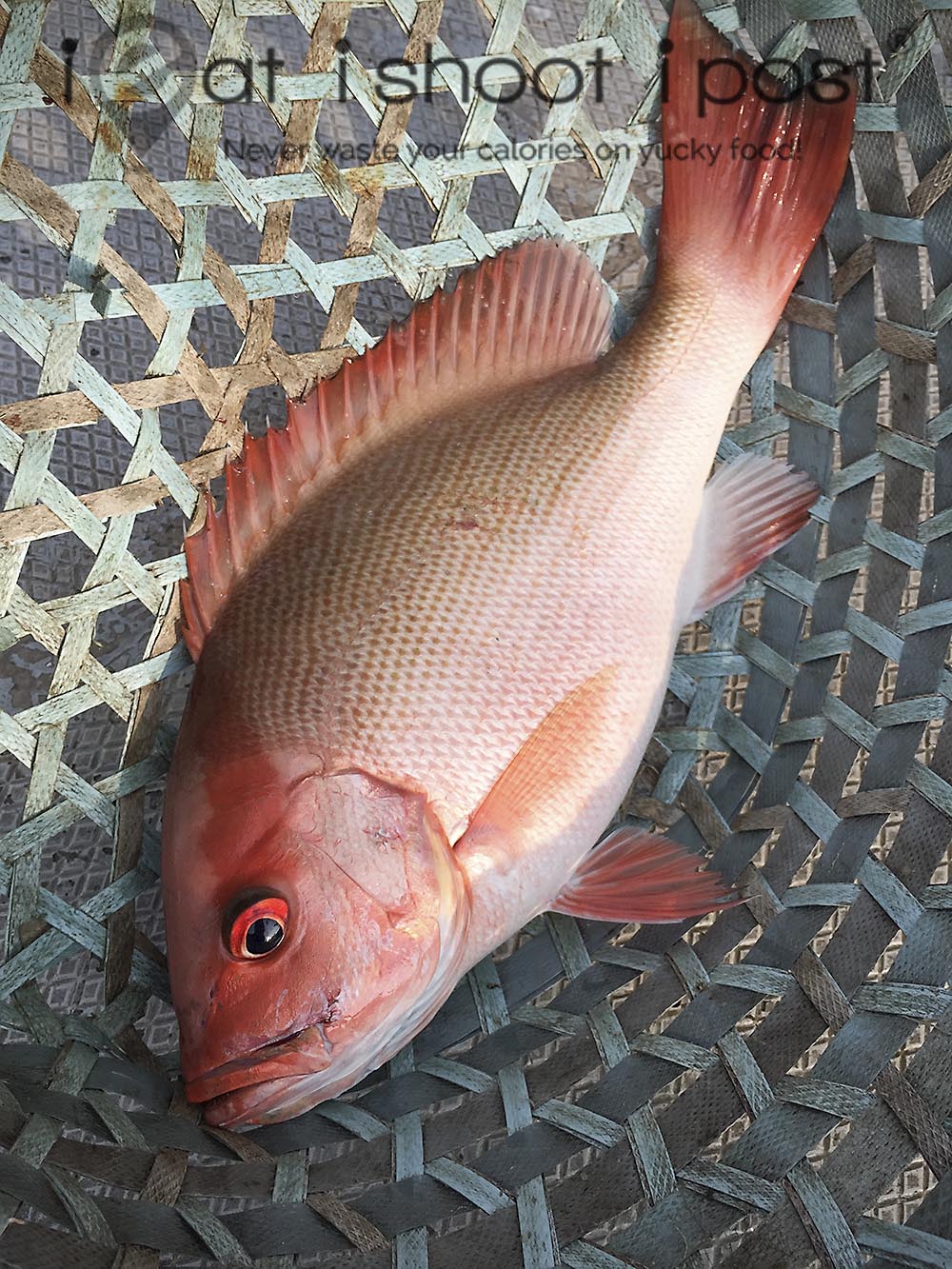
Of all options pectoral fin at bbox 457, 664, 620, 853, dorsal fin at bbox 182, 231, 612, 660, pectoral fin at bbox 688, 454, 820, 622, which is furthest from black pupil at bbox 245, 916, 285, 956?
pectoral fin at bbox 688, 454, 820, 622

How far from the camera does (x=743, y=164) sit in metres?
1.27

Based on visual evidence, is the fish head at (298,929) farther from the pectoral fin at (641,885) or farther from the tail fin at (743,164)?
the tail fin at (743,164)

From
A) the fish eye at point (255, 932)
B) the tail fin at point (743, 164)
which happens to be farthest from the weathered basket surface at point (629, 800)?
the fish eye at point (255, 932)

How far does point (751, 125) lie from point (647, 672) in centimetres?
69

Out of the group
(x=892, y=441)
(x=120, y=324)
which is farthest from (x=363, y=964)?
(x=120, y=324)

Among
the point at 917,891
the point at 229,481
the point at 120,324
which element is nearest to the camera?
the point at 917,891

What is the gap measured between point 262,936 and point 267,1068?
0.10 m

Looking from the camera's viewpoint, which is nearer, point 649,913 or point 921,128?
point 649,913

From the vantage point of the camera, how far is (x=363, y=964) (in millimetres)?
829

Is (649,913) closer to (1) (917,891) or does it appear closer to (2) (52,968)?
(1) (917,891)

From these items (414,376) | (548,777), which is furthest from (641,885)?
(414,376)

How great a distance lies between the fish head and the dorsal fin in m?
0.24

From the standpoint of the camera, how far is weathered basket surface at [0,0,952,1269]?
0.87 m

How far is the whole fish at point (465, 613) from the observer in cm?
84
